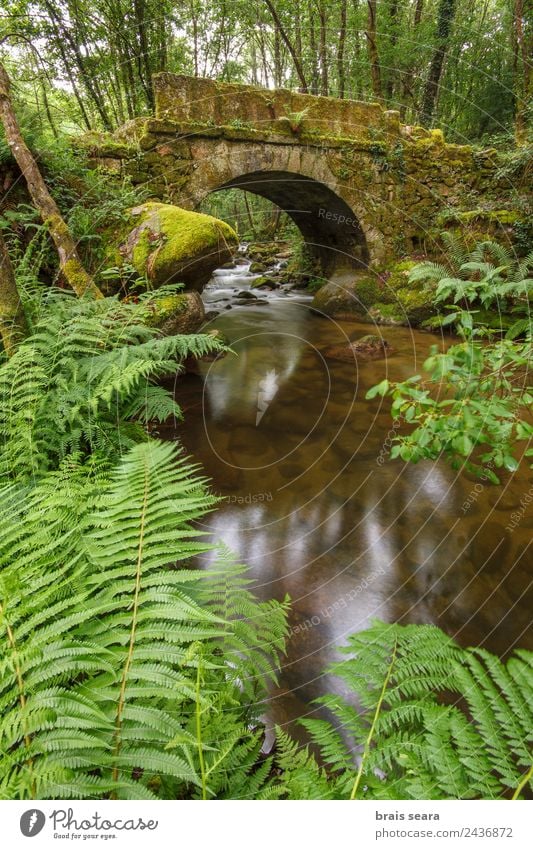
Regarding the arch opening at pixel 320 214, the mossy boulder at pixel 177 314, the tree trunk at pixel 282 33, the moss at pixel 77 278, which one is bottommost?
the mossy boulder at pixel 177 314

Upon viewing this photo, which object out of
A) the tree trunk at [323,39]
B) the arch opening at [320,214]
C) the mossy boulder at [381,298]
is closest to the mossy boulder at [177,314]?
the arch opening at [320,214]

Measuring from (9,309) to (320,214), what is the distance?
33.8 feet

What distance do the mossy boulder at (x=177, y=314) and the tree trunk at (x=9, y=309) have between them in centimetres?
196

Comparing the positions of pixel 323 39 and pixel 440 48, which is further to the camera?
pixel 323 39

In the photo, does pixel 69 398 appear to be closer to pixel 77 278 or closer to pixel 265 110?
pixel 77 278

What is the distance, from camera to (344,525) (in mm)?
3090

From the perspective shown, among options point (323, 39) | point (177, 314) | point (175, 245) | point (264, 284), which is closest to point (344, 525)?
point (177, 314)

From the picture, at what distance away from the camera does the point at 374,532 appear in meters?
2.99

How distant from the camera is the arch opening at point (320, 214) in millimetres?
8445

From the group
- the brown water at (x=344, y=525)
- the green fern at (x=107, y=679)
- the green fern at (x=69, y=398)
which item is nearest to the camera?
the green fern at (x=107, y=679)

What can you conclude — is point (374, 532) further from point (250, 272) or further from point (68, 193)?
point (250, 272)

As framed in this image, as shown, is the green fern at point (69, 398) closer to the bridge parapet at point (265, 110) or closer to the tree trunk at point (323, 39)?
the tree trunk at point (323, 39)

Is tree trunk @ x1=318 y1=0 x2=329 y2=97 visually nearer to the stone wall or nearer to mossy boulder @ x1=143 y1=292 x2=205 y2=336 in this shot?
the stone wall

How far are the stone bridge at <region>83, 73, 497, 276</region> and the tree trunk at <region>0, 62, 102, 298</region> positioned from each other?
253cm
